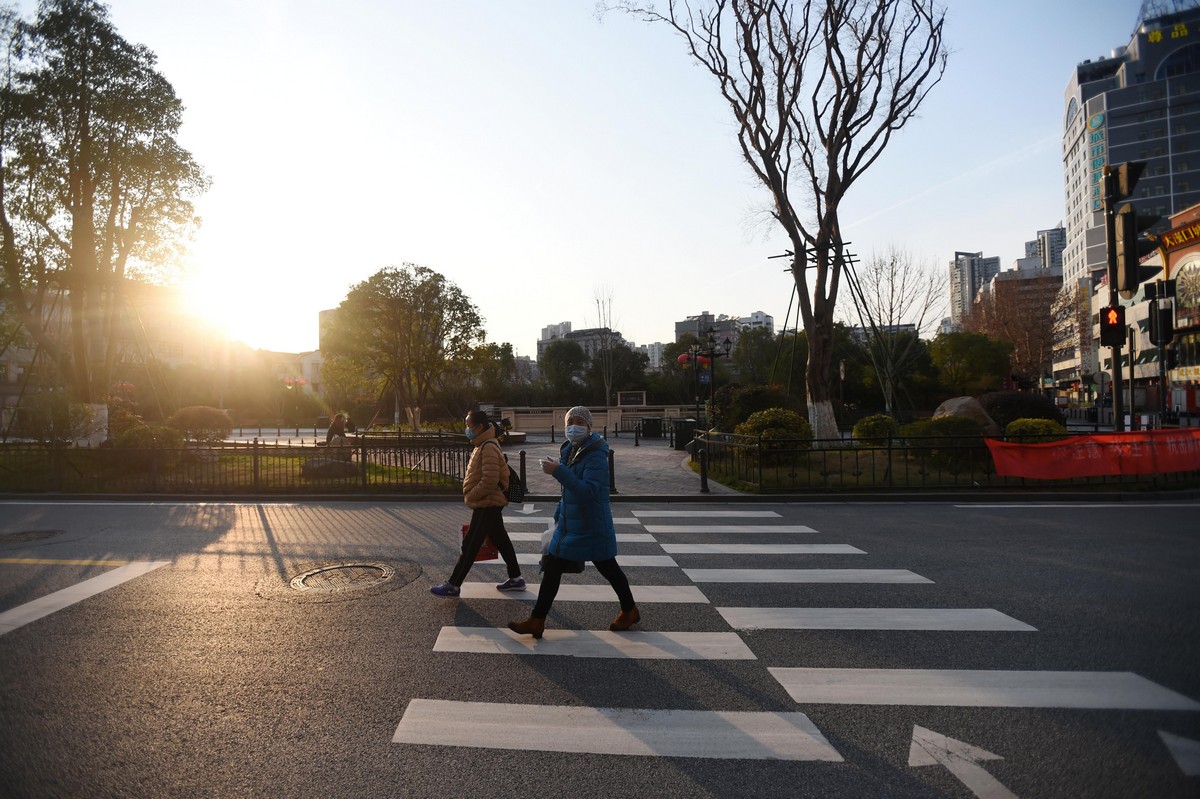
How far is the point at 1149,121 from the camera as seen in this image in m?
86.1

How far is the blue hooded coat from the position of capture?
16.6 ft

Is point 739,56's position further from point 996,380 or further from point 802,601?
point 996,380

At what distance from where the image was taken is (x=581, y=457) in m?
5.18

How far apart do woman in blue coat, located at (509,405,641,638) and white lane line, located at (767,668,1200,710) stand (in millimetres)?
1457

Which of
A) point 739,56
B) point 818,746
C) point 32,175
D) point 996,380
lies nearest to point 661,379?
point 996,380

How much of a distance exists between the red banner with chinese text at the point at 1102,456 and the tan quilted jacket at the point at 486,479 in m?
11.5

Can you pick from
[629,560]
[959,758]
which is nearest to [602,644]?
[959,758]

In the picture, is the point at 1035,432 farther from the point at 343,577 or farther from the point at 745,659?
the point at 343,577

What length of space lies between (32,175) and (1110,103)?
114907 mm

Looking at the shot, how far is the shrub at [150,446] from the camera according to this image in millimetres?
14906

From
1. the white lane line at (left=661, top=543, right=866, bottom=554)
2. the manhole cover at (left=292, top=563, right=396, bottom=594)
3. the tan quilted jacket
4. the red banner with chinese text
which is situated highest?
the tan quilted jacket

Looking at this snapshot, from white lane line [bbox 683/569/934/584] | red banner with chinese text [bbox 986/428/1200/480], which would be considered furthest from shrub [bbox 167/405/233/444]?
red banner with chinese text [bbox 986/428/1200/480]

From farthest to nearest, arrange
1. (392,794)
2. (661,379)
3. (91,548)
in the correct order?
(661,379)
(91,548)
(392,794)

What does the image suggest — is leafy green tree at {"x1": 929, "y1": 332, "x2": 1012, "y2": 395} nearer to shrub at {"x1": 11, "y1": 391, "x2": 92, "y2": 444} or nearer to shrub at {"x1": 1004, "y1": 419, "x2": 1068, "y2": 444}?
shrub at {"x1": 1004, "y1": 419, "x2": 1068, "y2": 444}
